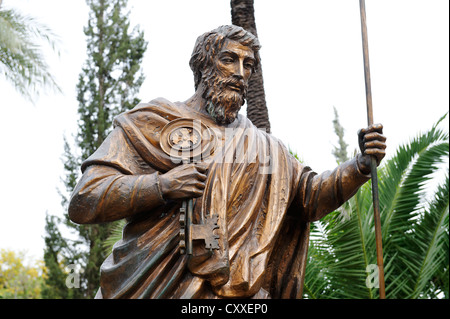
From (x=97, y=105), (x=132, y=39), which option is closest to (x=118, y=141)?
(x=97, y=105)

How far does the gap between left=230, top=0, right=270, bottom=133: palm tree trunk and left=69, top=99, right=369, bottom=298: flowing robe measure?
19.8ft

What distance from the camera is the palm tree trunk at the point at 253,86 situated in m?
11.1

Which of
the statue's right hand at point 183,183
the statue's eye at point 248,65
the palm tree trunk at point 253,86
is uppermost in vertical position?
the palm tree trunk at point 253,86

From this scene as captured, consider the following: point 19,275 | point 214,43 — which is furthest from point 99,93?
point 214,43

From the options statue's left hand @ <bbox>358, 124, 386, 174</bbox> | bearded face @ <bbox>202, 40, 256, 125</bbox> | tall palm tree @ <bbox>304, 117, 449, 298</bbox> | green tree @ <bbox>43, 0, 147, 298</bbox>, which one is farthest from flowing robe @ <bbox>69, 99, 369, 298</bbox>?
green tree @ <bbox>43, 0, 147, 298</bbox>

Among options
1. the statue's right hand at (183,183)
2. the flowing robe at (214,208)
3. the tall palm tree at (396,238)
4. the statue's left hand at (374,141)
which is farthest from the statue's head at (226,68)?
the tall palm tree at (396,238)

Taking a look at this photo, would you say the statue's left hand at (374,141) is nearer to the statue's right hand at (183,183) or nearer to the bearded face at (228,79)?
the bearded face at (228,79)

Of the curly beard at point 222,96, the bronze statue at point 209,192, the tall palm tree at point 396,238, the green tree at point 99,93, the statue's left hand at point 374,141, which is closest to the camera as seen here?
the bronze statue at point 209,192

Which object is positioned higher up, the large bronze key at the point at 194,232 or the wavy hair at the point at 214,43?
the wavy hair at the point at 214,43

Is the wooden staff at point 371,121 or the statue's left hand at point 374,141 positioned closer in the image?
the wooden staff at point 371,121

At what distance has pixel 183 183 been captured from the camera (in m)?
4.14

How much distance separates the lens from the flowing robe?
4.12m

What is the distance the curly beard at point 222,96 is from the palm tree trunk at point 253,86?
Result: 597 centimetres

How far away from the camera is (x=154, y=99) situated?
15.7 feet
